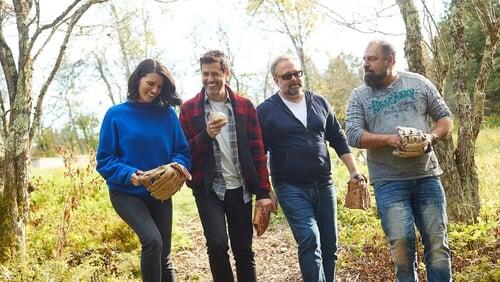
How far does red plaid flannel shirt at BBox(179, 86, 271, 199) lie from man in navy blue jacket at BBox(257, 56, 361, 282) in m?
0.14

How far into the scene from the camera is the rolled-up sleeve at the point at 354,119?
3.52 meters

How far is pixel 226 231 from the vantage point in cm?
356

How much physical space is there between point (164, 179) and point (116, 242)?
3150 millimetres

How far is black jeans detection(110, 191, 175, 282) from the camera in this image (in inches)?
126

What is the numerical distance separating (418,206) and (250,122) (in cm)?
146

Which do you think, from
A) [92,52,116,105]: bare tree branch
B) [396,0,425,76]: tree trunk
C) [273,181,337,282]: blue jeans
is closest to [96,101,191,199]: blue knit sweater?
[273,181,337,282]: blue jeans

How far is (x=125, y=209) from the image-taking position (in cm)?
334

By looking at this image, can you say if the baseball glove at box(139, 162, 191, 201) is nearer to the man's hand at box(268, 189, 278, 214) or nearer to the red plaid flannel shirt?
the red plaid flannel shirt

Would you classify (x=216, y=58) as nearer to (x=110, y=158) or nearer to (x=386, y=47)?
(x=110, y=158)

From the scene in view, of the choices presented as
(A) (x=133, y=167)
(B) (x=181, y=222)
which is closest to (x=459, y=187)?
(A) (x=133, y=167)

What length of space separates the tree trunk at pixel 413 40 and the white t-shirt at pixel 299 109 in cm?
175

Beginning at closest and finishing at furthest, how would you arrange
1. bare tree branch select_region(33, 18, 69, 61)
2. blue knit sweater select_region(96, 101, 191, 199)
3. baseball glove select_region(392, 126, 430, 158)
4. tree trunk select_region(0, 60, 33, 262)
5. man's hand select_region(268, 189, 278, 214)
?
baseball glove select_region(392, 126, 430, 158), blue knit sweater select_region(96, 101, 191, 199), man's hand select_region(268, 189, 278, 214), tree trunk select_region(0, 60, 33, 262), bare tree branch select_region(33, 18, 69, 61)

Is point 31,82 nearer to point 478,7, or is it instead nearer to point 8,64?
point 8,64

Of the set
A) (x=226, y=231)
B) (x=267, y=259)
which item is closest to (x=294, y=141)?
(x=226, y=231)
